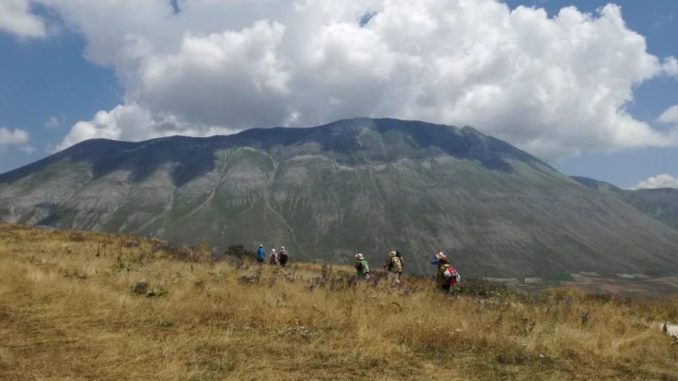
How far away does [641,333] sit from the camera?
13250 mm

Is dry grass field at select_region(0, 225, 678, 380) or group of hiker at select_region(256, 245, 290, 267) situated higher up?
group of hiker at select_region(256, 245, 290, 267)

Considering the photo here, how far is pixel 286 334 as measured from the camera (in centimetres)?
1177

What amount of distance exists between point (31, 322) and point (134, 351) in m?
3.50

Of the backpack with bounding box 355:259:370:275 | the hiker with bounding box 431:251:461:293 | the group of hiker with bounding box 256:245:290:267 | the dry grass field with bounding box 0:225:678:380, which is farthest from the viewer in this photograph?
the group of hiker with bounding box 256:245:290:267

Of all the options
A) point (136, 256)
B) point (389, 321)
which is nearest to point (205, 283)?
point (389, 321)

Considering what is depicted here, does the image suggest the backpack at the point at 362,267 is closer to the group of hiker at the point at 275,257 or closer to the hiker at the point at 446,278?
the group of hiker at the point at 275,257

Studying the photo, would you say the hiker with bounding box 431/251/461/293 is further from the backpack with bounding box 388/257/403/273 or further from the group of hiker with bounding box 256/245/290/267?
the group of hiker with bounding box 256/245/290/267

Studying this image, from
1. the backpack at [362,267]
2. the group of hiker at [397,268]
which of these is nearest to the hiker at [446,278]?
the group of hiker at [397,268]

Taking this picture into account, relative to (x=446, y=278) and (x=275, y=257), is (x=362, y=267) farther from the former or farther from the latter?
(x=275, y=257)

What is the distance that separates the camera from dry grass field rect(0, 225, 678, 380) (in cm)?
937

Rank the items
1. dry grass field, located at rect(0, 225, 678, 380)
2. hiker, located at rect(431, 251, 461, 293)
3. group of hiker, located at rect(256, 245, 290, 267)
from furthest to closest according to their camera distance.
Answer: group of hiker, located at rect(256, 245, 290, 267) < hiker, located at rect(431, 251, 461, 293) < dry grass field, located at rect(0, 225, 678, 380)

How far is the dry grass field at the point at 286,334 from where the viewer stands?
9367mm

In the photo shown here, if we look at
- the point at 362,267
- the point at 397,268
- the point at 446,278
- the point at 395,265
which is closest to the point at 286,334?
the point at 446,278

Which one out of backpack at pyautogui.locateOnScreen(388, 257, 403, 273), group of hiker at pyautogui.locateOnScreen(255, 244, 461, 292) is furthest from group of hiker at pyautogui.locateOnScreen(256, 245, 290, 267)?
backpack at pyautogui.locateOnScreen(388, 257, 403, 273)
